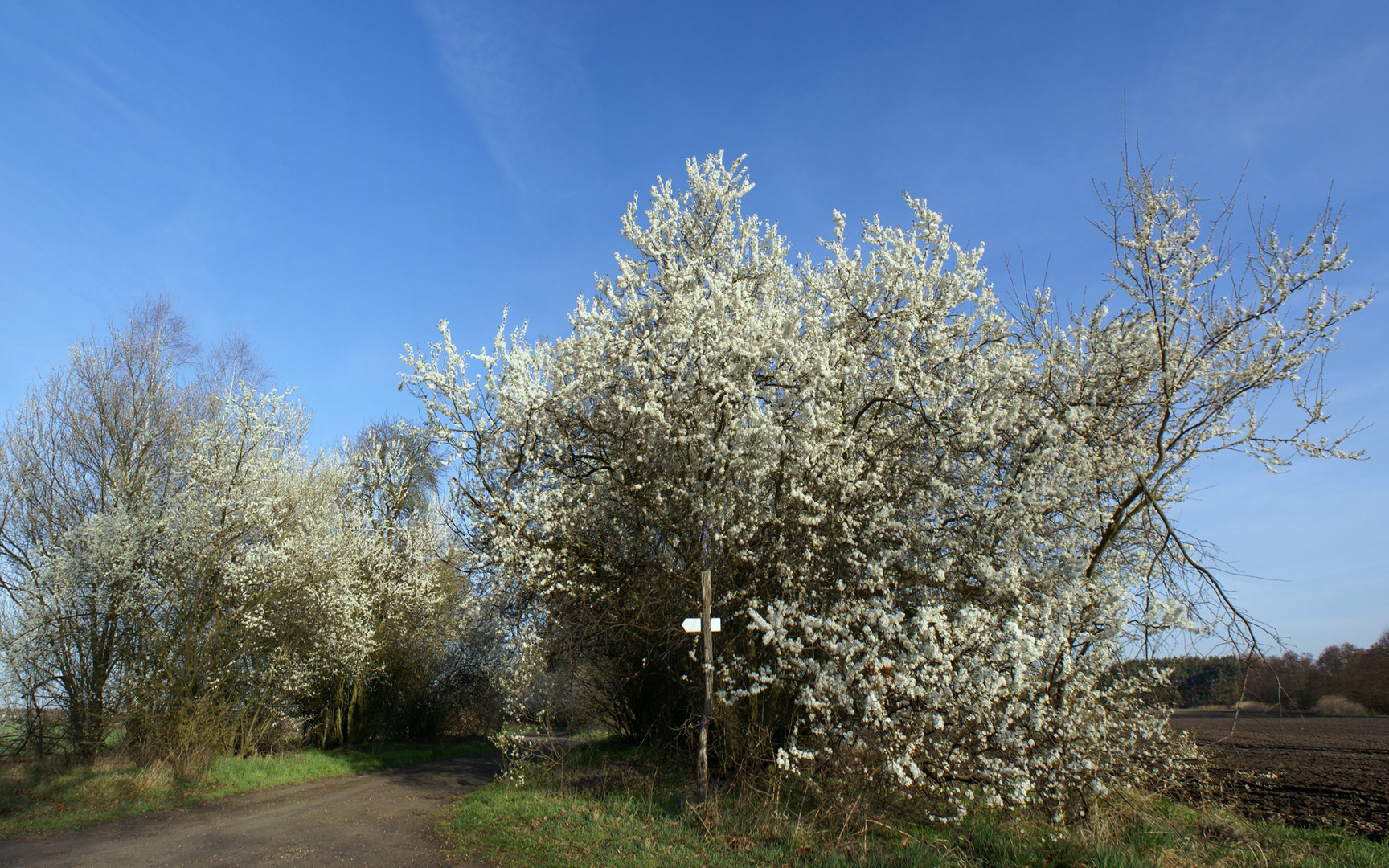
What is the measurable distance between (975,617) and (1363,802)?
37.8 ft

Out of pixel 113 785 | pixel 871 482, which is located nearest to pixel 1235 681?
pixel 871 482

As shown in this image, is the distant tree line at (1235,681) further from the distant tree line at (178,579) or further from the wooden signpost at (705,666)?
the distant tree line at (178,579)

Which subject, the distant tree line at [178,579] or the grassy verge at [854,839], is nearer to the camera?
the grassy verge at [854,839]

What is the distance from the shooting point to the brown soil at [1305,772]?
375 inches

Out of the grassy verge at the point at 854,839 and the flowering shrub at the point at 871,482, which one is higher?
the flowering shrub at the point at 871,482

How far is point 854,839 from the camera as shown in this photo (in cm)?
691

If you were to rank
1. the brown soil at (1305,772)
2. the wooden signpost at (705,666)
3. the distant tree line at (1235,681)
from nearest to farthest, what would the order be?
the distant tree line at (1235,681), the wooden signpost at (705,666), the brown soil at (1305,772)

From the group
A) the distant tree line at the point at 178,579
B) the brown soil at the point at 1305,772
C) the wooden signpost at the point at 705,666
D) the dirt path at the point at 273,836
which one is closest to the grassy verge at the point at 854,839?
the wooden signpost at the point at 705,666

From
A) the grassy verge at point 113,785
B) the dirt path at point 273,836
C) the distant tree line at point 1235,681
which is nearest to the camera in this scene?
the distant tree line at point 1235,681

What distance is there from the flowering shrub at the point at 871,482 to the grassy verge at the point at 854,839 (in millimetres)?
436

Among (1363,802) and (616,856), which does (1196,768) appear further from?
(1363,802)

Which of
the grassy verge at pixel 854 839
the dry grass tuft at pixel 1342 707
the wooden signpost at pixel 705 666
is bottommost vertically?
the dry grass tuft at pixel 1342 707

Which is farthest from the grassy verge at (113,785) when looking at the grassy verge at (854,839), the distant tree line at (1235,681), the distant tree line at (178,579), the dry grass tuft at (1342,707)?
the dry grass tuft at (1342,707)

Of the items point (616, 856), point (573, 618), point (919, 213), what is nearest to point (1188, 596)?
point (919, 213)
